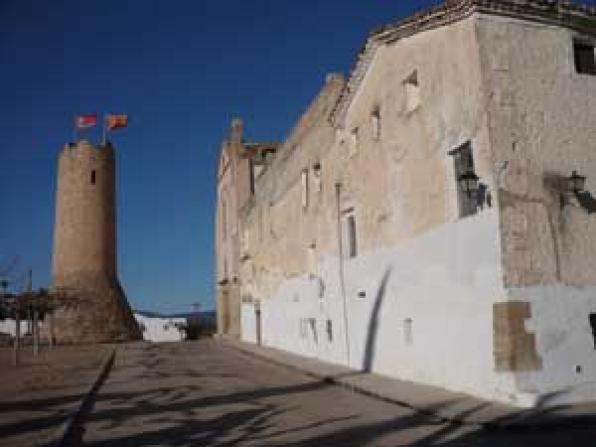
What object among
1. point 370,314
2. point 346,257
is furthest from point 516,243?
point 346,257

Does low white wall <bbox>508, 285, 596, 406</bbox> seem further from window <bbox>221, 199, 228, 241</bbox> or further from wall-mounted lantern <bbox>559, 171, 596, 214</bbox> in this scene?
window <bbox>221, 199, 228, 241</bbox>

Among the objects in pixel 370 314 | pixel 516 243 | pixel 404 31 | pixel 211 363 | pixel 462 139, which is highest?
pixel 404 31

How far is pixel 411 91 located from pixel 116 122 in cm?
3627

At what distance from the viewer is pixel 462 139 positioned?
41.6 feet

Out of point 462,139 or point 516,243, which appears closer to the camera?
point 516,243

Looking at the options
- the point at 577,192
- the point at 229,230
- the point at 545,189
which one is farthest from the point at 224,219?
the point at 577,192

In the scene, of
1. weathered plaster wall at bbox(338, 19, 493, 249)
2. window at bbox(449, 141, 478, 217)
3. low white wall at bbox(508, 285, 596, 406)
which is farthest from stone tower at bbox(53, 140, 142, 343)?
low white wall at bbox(508, 285, 596, 406)

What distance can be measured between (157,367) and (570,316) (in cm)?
1560

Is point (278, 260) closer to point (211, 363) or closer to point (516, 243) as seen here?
point (211, 363)

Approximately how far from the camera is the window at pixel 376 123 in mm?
17016

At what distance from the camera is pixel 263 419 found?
1141 centimetres

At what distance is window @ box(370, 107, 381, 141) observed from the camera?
17.0 m

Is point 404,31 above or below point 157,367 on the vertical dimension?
above

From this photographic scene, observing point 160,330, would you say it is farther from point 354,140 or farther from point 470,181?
point 470,181
